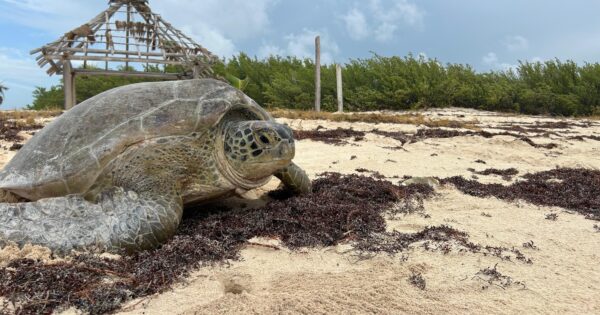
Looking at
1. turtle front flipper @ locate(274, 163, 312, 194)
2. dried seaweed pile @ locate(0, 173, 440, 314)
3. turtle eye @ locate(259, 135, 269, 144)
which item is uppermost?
turtle eye @ locate(259, 135, 269, 144)

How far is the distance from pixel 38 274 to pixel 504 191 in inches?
126

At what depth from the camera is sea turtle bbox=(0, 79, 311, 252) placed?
2.23 meters

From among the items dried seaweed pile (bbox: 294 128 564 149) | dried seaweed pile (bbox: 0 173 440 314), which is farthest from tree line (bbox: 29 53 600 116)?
dried seaweed pile (bbox: 0 173 440 314)

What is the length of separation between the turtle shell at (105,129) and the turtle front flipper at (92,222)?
0.20m

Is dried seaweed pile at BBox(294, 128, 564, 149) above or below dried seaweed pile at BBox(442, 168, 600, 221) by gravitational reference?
above

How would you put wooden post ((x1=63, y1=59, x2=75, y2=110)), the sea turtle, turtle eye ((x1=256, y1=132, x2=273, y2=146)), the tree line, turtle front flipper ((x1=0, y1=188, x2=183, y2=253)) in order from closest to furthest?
turtle front flipper ((x1=0, y1=188, x2=183, y2=253)), the sea turtle, turtle eye ((x1=256, y1=132, x2=273, y2=146)), wooden post ((x1=63, y1=59, x2=75, y2=110)), the tree line

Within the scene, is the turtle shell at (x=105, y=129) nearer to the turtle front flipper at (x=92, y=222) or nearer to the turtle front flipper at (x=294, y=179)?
the turtle front flipper at (x=92, y=222)

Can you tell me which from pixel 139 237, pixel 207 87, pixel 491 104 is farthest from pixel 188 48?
pixel 139 237

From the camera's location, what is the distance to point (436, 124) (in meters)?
8.58

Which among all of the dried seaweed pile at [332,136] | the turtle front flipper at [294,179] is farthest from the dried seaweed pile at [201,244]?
the dried seaweed pile at [332,136]

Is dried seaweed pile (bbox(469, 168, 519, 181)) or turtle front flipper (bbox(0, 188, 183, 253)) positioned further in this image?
dried seaweed pile (bbox(469, 168, 519, 181))

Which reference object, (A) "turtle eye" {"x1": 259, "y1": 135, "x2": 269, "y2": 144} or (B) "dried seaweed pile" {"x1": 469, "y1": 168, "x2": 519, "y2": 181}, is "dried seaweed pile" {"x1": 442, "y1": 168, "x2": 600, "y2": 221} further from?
(A) "turtle eye" {"x1": 259, "y1": 135, "x2": 269, "y2": 144}

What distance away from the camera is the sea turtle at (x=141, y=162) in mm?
2229

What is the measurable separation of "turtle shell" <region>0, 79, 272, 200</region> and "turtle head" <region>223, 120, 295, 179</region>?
18cm
